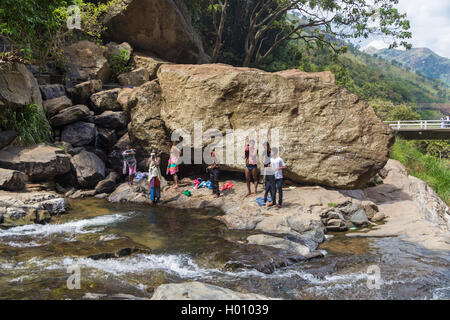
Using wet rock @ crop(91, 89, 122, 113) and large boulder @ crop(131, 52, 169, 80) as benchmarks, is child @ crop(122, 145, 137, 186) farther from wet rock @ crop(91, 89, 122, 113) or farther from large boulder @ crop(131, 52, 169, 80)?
large boulder @ crop(131, 52, 169, 80)

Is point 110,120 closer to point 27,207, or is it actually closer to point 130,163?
point 130,163

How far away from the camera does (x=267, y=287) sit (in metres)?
4.91

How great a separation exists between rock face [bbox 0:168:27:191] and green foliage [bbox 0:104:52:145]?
1978 millimetres

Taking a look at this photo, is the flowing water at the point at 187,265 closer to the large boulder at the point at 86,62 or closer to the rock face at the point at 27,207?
the rock face at the point at 27,207

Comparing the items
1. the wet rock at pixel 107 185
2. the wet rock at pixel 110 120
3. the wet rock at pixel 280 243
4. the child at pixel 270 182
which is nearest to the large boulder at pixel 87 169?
the wet rock at pixel 107 185

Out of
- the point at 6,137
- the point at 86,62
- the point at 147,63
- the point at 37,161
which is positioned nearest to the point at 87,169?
the point at 37,161

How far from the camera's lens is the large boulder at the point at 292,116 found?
31.9 ft

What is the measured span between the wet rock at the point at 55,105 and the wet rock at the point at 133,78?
428 cm

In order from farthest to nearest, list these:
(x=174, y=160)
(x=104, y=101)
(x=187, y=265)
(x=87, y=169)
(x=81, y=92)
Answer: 1. (x=81, y=92)
2. (x=104, y=101)
3. (x=87, y=169)
4. (x=174, y=160)
5. (x=187, y=265)

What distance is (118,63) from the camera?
60.3 feet

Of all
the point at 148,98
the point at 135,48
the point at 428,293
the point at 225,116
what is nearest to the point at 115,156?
the point at 148,98

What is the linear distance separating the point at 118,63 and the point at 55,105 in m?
6.01

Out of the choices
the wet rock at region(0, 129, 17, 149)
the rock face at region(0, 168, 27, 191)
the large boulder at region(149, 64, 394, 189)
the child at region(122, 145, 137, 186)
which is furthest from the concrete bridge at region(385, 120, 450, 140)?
the rock face at region(0, 168, 27, 191)
